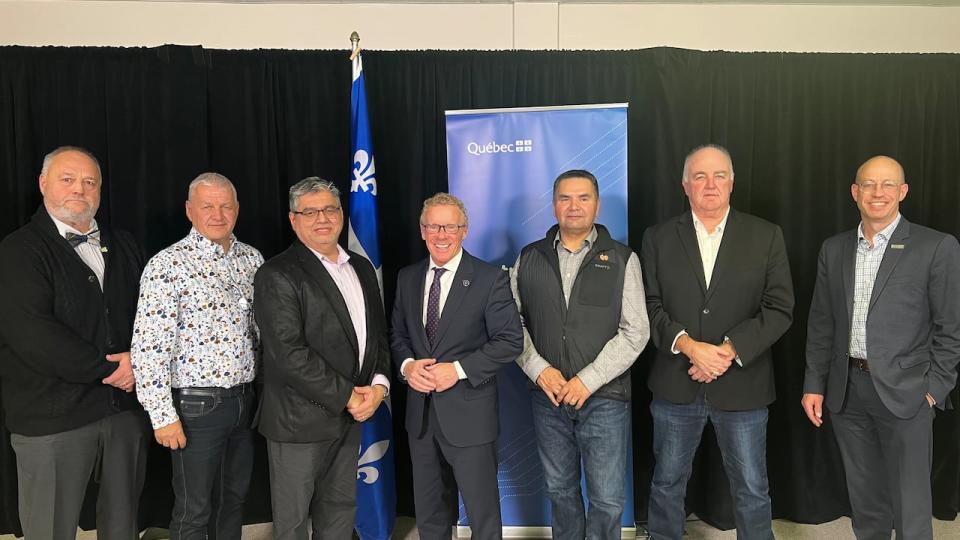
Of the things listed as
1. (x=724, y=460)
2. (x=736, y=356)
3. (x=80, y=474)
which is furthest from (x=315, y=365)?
(x=724, y=460)

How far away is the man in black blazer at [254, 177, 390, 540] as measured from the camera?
2229 millimetres

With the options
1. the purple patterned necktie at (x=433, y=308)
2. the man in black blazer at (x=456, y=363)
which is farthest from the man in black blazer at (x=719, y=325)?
the purple patterned necktie at (x=433, y=308)

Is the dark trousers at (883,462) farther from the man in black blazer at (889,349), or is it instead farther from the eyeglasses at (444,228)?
the eyeglasses at (444,228)

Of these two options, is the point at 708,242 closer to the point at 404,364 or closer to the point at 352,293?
the point at 404,364

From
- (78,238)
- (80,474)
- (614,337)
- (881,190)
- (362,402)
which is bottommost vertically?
(80,474)

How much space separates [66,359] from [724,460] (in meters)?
2.58

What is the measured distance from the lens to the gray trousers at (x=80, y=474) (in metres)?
2.19

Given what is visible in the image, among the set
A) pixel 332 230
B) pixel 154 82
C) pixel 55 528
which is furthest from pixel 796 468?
pixel 154 82

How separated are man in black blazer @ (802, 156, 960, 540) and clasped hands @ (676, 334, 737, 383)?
0.53 meters

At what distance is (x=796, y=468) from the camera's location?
3.38 meters

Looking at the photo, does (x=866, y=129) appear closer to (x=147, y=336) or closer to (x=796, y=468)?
(x=796, y=468)

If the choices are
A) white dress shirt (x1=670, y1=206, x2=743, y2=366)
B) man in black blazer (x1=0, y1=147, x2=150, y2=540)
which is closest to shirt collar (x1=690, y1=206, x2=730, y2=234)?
white dress shirt (x1=670, y1=206, x2=743, y2=366)

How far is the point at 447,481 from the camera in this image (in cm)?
252

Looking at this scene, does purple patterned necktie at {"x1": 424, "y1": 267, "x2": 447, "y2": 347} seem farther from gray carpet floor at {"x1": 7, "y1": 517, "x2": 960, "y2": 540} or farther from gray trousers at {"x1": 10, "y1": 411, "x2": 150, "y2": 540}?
gray carpet floor at {"x1": 7, "y1": 517, "x2": 960, "y2": 540}
